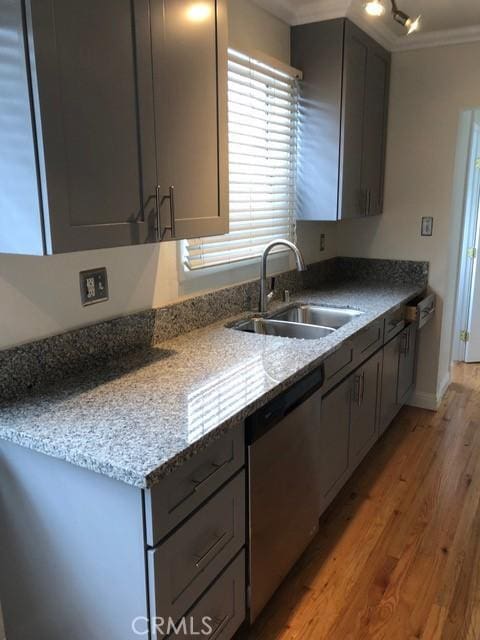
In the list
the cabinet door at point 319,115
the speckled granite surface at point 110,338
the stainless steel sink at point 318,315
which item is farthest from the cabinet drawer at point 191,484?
the cabinet door at point 319,115

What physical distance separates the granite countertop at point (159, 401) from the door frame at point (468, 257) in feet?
8.08

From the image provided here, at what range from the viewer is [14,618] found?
4.87ft

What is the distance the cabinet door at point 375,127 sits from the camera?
301cm

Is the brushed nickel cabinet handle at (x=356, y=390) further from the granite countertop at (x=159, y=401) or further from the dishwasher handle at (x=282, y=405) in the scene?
the dishwasher handle at (x=282, y=405)

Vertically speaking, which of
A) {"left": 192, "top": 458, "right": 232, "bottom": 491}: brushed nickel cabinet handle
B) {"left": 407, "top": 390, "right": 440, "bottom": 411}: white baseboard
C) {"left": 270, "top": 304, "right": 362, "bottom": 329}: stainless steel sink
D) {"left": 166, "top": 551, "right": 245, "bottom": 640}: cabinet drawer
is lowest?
{"left": 407, "top": 390, "right": 440, "bottom": 411}: white baseboard

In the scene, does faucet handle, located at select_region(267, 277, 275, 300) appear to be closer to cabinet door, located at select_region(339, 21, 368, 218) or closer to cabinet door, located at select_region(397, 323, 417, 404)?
cabinet door, located at select_region(339, 21, 368, 218)

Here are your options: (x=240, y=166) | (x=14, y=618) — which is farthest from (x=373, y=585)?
(x=240, y=166)

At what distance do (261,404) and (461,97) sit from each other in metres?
2.59

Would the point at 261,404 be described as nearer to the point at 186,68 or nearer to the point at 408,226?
the point at 186,68

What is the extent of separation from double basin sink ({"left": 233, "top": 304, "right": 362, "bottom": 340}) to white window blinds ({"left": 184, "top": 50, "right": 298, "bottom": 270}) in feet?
1.08

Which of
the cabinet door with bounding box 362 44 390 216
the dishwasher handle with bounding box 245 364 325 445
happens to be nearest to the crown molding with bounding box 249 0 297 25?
the cabinet door with bounding box 362 44 390 216

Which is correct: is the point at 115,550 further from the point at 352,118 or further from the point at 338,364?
the point at 352,118

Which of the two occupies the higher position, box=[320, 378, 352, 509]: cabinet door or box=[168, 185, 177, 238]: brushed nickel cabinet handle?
box=[168, 185, 177, 238]: brushed nickel cabinet handle

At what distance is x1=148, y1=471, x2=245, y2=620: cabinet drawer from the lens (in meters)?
1.21
